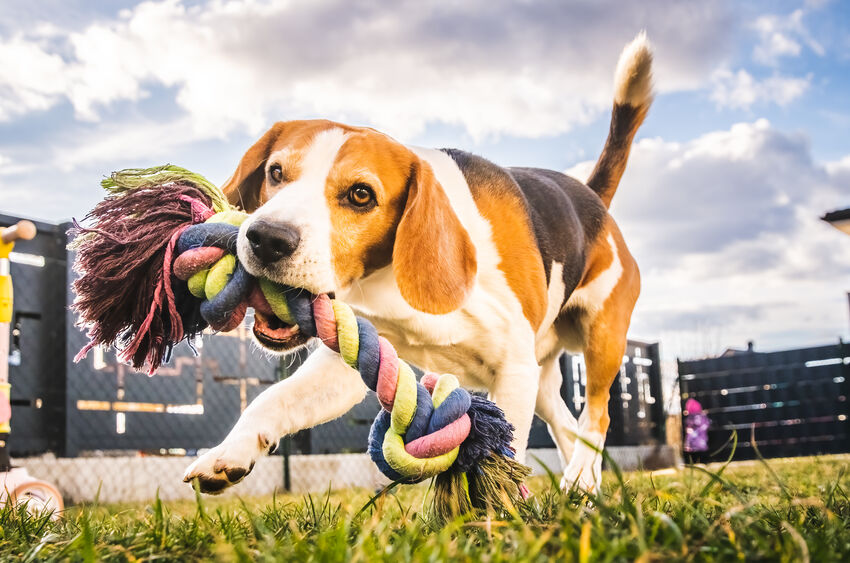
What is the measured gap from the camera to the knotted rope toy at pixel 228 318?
1674 mm

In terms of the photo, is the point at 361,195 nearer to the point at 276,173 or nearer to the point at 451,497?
the point at 276,173

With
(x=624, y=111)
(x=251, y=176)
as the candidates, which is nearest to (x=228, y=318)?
(x=251, y=176)

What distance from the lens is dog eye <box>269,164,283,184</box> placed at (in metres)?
2.23

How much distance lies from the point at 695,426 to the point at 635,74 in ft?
30.2

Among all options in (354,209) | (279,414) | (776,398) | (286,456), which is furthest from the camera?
(776,398)

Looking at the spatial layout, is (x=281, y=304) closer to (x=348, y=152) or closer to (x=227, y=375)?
(x=348, y=152)

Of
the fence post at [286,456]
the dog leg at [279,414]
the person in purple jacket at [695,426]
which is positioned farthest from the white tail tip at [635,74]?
the person in purple jacket at [695,426]

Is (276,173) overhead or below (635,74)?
below

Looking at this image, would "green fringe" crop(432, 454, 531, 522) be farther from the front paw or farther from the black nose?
the black nose

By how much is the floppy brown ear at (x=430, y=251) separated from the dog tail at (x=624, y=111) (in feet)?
5.32

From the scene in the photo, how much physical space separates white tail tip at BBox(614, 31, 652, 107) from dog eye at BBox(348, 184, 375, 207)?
1887 millimetres

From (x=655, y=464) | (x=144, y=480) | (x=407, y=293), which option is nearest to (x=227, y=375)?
(x=144, y=480)

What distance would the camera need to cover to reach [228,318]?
5.88 feet

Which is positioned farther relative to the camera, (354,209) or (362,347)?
(354,209)
